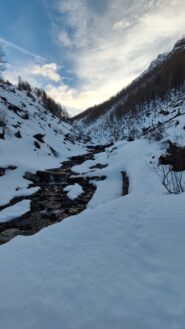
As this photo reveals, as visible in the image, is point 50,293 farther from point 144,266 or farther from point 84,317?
point 144,266

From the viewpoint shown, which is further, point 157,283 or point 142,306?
point 157,283

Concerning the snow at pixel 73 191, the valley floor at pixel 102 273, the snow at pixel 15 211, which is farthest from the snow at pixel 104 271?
the snow at pixel 73 191

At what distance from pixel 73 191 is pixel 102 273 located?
827cm

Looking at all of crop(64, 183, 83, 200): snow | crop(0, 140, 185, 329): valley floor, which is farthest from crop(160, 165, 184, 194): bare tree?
crop(64, 183, 83, 200): snow

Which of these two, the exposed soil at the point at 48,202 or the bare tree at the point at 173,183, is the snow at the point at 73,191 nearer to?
the exposed soil at the point at 48,202

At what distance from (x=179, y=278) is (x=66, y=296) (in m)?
1.22

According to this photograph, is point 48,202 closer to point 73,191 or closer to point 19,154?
point 73,191

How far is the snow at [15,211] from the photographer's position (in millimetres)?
8466

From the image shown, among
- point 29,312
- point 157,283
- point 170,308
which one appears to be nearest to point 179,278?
point 157,283

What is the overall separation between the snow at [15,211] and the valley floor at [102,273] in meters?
3.79

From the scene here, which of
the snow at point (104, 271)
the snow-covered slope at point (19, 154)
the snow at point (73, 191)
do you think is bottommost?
the snow at point (104, 271)

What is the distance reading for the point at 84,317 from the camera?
2.63 meters

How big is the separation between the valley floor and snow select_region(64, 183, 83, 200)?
5.66 meters

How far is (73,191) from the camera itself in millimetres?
11492
